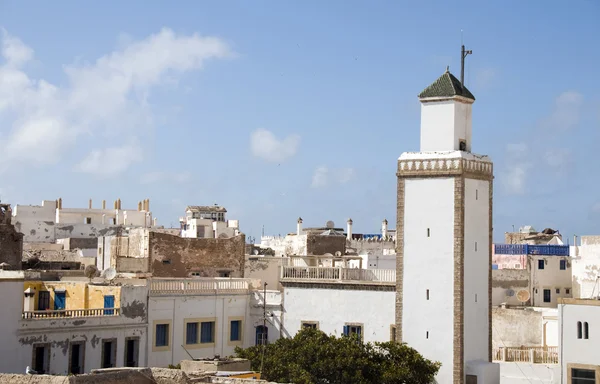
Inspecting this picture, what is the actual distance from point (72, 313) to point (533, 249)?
30.3m

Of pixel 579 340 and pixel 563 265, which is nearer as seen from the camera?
pixel 579 340

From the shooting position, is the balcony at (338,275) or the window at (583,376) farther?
the balcony at (338,275)

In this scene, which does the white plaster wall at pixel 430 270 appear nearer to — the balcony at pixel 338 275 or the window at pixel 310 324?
the balcony at pixel 338 275

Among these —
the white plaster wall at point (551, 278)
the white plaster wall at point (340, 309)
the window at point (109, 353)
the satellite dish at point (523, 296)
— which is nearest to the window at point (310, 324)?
the white plaster wall at point (340, 309)

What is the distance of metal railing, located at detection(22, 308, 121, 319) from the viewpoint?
1473 inches

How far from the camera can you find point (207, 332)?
4509 centimetres

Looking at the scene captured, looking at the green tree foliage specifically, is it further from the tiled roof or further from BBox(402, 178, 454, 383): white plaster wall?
the tiled roof

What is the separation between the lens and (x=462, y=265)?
42.1 m

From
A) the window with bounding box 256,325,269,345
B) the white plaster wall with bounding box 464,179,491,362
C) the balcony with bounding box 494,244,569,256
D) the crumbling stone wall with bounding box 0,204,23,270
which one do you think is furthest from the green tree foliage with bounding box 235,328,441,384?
the balcony with bounding box 494,244,569,256

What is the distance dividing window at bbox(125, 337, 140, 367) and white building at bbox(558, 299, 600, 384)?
49.4 feet

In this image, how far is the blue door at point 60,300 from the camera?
135 ft

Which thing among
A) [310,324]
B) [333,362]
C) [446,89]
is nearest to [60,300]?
[310,324]

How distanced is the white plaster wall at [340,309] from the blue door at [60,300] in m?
9.10

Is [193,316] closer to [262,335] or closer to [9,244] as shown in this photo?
[262,335]
